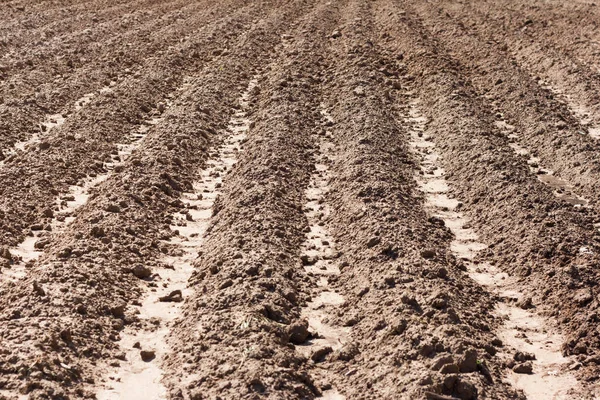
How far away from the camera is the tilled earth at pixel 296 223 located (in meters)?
5.60

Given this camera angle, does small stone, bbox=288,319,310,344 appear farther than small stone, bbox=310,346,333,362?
Yes

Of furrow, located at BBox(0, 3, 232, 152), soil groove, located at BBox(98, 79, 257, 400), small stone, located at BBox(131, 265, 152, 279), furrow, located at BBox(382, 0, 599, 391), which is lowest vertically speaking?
furrow, located at BBox(382, 0, 599, 391)

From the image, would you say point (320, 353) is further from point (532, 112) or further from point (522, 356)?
point (532, 112)

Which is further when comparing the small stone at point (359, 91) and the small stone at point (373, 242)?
the small stone at point (359, 91)

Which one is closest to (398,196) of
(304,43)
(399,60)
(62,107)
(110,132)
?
(110,132)

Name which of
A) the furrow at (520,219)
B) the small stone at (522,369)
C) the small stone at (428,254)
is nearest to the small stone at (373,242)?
the small stone at (428,254)

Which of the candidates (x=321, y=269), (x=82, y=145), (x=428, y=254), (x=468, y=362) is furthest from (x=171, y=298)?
(x=82, y=145)

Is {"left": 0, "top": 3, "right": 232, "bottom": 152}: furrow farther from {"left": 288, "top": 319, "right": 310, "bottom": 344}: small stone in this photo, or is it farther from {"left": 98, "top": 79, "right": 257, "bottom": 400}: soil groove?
{"left": 288, "top": 319, "right": 310, "bottom": 344}: small stone

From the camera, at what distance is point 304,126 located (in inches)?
432

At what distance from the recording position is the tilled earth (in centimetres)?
560

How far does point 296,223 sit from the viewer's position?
8016 millimetres

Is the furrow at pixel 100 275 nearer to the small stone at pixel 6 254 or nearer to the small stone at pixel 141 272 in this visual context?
the small stone at pixel 141 272

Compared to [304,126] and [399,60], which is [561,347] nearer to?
[304,126]

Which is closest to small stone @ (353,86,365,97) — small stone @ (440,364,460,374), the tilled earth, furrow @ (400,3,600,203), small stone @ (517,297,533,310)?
the tilled earth
